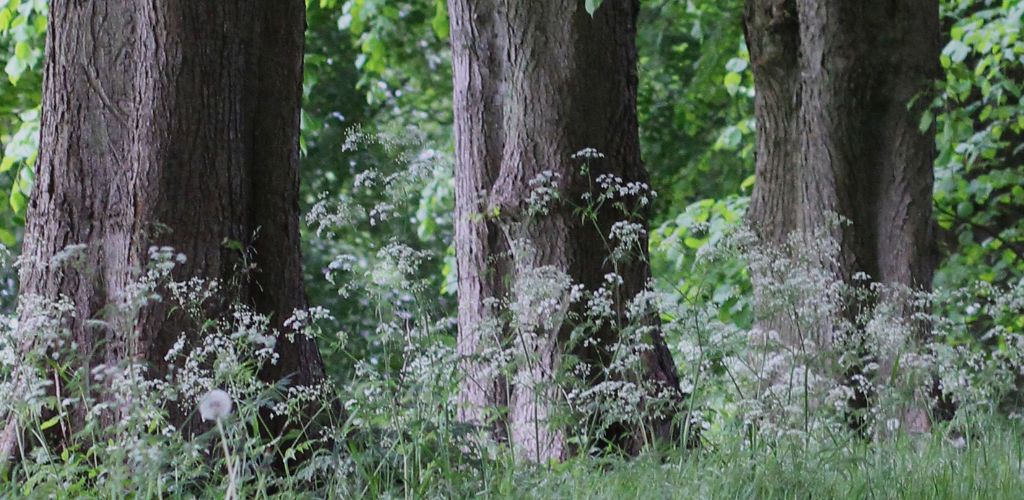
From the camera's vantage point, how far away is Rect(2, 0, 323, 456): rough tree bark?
485cm

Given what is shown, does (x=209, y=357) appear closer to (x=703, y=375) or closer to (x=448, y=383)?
(x=448, y=383)

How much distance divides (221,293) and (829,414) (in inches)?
87.4

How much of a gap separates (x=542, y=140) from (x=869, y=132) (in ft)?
7.98

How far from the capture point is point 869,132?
7.89 meters

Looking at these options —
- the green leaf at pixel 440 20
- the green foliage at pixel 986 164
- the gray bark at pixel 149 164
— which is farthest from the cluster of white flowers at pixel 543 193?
the green leaf at pixel 440 20

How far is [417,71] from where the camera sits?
676 inches

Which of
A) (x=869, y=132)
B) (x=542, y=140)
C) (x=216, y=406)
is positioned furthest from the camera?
(x=869, y=132)

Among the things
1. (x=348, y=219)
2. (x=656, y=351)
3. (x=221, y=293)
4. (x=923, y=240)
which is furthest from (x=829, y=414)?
(x=923, y=240)

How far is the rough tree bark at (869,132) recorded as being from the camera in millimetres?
7711

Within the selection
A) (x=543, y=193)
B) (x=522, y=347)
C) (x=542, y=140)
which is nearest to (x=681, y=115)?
(x=542, y=140)

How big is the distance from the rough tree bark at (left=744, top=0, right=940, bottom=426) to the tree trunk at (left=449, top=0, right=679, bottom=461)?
63.5 inches

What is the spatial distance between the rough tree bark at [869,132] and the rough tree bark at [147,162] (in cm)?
372

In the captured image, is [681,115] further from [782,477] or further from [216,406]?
[216,406]

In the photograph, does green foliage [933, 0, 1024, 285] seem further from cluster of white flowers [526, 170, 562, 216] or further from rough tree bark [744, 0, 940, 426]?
cluster of white flowers [526, 170, 562, 216]
